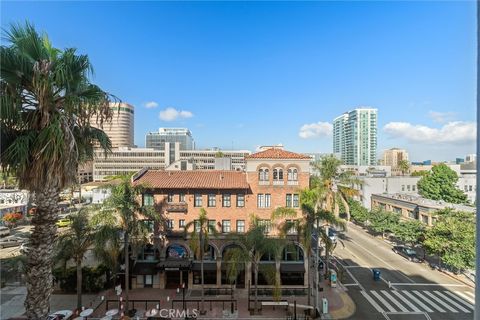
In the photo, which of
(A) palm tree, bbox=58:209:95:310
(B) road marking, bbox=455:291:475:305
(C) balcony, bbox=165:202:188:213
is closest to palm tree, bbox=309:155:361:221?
(B) road marking, bbox=455:291:475:305

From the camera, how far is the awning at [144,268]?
26.6 meters

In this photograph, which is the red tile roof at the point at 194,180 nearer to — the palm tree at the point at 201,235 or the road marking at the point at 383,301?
the palm tree at the point at 201,235

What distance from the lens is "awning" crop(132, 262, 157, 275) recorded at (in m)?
26.6

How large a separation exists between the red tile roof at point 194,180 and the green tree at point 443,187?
4505 centimetres

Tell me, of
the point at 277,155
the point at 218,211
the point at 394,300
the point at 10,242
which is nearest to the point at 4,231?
the point at 10,242

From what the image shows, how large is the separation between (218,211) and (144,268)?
882cm

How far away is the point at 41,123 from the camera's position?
7520 mm

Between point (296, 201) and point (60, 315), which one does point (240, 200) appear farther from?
point (60, 315)

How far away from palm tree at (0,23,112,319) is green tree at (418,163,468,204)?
6341 cm

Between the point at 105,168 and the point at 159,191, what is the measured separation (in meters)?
121

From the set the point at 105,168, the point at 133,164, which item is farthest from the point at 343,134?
the point at 105,168

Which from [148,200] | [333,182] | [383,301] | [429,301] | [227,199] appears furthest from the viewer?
[333,182]

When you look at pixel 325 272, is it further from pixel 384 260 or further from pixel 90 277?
pixel 90 277

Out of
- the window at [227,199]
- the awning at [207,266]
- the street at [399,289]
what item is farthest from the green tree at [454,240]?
the awning at [207,266]
